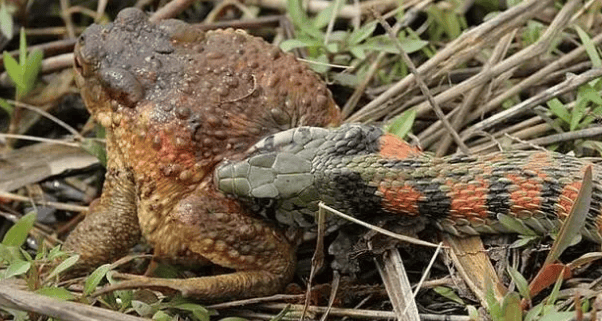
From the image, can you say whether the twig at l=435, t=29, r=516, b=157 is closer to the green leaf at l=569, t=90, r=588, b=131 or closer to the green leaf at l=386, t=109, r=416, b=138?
the green leaf at l=386, t=109, r=416, b=138

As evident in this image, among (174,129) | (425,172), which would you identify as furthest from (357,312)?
(174,129)

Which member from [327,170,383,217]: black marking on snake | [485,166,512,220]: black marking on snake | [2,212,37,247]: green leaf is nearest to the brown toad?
[2,212,37,247]: green leaf

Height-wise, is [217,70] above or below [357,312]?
above

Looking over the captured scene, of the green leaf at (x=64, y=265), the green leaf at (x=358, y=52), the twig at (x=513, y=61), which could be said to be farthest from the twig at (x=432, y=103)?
the green leaf at (x=64, y=265)

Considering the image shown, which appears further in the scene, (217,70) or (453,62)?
(453,62)

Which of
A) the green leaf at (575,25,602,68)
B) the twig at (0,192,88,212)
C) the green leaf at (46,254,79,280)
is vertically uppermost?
the green leaf at (575,25,602,68)

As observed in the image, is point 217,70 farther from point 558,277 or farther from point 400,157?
point 558,277
